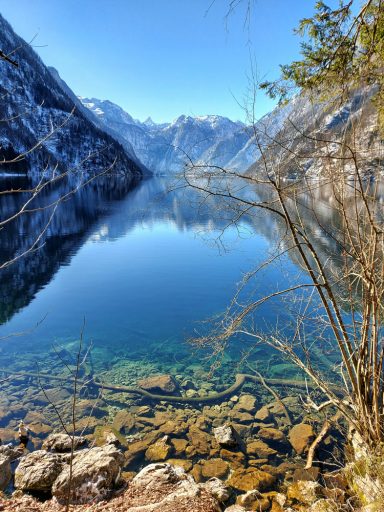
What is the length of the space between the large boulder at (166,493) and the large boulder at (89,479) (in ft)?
1.52

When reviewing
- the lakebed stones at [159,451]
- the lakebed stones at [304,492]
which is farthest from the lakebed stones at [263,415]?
the lakebed stones at [159,451]

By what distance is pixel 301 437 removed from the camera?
362 inches

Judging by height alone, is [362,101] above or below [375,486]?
above

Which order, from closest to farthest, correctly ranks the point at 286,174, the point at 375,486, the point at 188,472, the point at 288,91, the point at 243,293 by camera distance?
the point at 375,486
the point at 286,174
the point at 288,91
the point at 188,472
the point at 243,293

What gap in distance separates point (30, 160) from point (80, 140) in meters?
47.7

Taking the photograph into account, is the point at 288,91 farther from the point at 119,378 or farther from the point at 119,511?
the point at 119,378

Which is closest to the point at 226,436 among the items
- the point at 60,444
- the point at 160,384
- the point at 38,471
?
the point at 160,384

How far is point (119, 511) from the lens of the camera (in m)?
6.12

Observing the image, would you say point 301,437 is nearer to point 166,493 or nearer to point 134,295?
point 166,493

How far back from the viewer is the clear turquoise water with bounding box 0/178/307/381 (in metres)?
14.2

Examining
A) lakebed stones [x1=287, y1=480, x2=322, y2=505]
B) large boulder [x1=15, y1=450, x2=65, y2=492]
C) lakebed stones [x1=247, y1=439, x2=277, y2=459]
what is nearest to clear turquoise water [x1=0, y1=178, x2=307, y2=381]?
large boulder [x1=15, y1=450, x2=65, y2=492]

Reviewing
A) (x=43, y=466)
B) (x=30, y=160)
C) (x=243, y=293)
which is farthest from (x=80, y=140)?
(x=43, y=466)

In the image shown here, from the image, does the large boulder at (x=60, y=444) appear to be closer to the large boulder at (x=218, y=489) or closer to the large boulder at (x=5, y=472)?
the large boulder at (x=5, y=472)

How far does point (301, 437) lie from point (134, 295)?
47.0 feet
